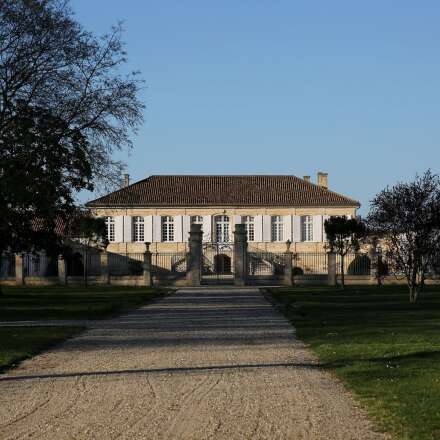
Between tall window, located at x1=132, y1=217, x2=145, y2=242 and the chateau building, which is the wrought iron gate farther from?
tall window, located at x1=132, y1=217, x2=145, y2=242

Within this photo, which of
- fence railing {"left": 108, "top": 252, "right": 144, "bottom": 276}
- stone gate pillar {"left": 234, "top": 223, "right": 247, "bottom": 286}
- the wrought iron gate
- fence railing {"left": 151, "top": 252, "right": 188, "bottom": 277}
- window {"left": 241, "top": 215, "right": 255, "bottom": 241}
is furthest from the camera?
window {"left": 241, "top": 215, "right": 255, "bottom": 241}

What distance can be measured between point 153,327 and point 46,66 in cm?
1009

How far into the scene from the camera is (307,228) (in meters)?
71.2

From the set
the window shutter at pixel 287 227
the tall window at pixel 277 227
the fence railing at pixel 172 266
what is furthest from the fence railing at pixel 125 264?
the window shutter at pixel 287 227

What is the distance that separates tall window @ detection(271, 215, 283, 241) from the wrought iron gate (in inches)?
220

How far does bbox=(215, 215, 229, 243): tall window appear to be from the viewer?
71.4 metres

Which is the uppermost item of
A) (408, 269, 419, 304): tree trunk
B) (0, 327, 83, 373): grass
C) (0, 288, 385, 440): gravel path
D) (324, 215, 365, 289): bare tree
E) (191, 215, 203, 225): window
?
(191, 215, 203, 225): window

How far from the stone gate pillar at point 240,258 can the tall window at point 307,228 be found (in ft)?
59.0

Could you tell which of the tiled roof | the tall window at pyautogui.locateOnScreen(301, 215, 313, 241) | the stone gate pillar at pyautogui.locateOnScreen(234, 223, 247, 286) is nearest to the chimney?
the tiled roof

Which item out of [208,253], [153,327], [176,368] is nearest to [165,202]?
[208,253]

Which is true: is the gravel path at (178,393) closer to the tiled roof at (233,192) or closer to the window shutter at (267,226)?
the window shutter at (267,226)

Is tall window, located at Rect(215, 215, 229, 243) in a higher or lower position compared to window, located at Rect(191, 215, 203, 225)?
lower

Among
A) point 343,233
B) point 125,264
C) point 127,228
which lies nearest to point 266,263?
point 125,264

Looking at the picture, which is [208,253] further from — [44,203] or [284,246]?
[44,203]
